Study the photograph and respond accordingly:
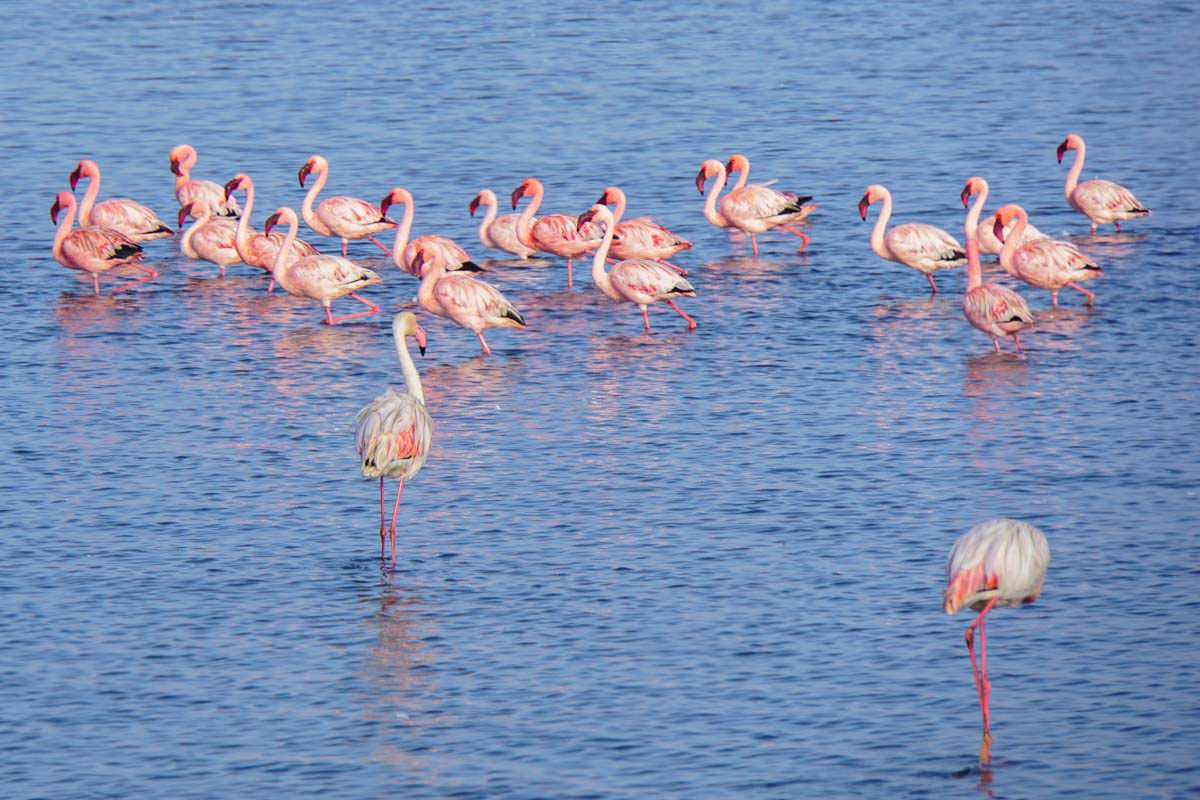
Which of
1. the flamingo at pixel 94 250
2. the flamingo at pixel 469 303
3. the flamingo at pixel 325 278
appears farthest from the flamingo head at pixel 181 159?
the flamingo at pixel 469 303

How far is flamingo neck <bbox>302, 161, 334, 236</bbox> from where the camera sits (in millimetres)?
23969

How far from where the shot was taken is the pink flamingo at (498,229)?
23.7m

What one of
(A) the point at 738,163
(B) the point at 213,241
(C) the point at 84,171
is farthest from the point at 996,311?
(C) the point at 84,171

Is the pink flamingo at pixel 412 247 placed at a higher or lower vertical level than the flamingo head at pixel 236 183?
lower

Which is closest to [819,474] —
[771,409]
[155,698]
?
[771,409]

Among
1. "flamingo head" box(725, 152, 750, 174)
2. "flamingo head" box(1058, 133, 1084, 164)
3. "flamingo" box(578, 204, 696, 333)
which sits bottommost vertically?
"flamingo" box(578, 204, 696, 333)

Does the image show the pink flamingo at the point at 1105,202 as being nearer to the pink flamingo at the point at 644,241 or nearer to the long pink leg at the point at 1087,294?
the long pink leg at the point at 1087,294

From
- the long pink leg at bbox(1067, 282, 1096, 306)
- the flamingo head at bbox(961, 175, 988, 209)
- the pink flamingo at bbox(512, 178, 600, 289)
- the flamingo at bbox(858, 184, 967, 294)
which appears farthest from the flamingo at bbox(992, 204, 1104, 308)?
the pink flamingo at bbox(512, 178, 600, 289)

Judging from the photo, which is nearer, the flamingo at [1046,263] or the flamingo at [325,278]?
the flamingo at [1046,263]

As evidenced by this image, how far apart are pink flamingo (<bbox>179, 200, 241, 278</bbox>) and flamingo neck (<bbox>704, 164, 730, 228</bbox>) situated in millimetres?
5317

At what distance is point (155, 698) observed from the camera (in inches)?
507

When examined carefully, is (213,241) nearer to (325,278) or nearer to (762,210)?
(325,278)

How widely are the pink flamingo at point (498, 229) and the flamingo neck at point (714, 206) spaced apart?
2.13 meters

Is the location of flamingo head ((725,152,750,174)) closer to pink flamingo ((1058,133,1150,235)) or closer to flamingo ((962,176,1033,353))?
pink flamingo ((1058,133,1150,235))
